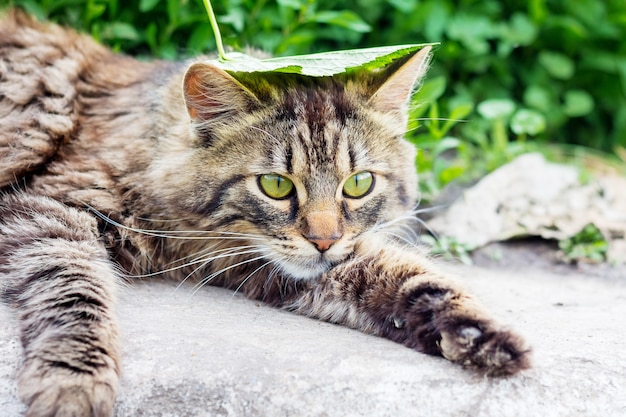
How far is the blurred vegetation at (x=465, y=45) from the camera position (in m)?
3.74

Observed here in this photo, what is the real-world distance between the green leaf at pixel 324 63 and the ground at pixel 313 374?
2.76 feet

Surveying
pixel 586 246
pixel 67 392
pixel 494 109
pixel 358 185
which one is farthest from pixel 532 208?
pixel 67 392

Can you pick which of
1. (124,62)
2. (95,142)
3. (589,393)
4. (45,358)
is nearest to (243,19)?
(124,62)

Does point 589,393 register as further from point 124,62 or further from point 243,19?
point 243,19

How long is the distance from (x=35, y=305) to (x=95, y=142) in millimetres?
888

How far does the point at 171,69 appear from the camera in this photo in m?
2.97

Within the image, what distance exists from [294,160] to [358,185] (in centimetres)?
26

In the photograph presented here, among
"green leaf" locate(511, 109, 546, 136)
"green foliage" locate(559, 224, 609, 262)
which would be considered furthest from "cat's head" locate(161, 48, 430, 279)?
"green leaf" locate(511, 109, 546, 136)

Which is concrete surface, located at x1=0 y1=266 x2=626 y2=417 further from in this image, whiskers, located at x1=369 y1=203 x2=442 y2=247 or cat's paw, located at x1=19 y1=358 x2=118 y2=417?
whiskers, located at x1=369 y1=203 x2=442 y2=247

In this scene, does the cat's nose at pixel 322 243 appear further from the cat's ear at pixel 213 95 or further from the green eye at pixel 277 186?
the cat's ear at pixel 213 95

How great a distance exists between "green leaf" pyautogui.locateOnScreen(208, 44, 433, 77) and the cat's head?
2.3 inches

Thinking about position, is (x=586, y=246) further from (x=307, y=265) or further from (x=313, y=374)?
(x=313, y=374)

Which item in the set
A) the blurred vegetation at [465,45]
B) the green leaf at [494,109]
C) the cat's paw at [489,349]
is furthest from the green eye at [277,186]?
the green leaf at [494,109]

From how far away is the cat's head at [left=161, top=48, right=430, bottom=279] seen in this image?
2418 mm
